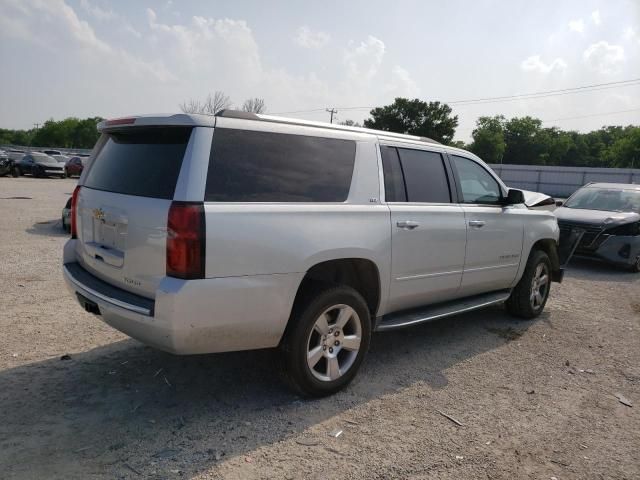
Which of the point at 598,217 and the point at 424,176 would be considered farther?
the point at 598,217

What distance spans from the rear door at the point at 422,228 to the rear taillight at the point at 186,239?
165cm

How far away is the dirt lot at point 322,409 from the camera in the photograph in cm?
292

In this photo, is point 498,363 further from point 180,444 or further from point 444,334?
point 180,444

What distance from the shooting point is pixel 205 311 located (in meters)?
3.00

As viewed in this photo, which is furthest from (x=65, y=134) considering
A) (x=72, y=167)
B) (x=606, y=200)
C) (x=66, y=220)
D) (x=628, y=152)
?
(x=606, y=200)

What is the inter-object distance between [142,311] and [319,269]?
128cm

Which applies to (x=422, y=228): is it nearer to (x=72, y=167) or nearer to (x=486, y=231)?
(x=486, y=231)

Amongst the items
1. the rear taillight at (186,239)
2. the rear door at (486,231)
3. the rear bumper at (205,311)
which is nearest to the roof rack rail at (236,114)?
the rear taillight at (186,239)

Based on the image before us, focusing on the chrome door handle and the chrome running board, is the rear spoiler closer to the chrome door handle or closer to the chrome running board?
the chrome door handle

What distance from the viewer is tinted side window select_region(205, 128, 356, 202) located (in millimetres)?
3131

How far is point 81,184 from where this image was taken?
403 centimetres

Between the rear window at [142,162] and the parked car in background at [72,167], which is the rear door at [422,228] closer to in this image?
the rear window at [142,162]

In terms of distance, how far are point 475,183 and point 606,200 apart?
23.3 ft

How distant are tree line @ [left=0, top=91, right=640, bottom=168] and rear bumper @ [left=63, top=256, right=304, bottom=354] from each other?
61046 millimetres
